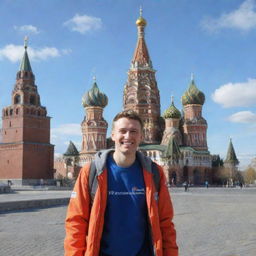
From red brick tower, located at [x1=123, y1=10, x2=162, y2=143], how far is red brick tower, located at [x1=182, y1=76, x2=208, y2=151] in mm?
4734

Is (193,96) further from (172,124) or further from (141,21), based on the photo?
(141,21)

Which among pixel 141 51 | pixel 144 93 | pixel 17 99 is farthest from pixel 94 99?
pixel 17 99

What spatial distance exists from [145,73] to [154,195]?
216ft

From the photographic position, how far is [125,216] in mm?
3379

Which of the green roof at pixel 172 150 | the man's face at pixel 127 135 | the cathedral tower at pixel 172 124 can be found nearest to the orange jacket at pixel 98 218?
the man's face at pixel 127 135

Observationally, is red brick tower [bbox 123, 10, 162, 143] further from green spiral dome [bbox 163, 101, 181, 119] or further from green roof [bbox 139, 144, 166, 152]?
green roof [bbox 139, 144, 166, 152]

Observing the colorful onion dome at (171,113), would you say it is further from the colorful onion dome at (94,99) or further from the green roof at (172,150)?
the colorful onion dome at (94,99)

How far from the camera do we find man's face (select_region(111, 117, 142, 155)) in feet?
11.6

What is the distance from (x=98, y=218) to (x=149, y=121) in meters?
63.4

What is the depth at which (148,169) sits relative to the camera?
11.7ft

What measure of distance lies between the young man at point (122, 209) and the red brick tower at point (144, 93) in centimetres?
6221

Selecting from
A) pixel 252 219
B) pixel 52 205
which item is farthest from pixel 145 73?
pixel 252 219

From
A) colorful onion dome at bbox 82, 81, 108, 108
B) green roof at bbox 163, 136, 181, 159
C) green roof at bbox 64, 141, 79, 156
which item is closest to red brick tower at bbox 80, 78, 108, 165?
colorful onion dome at bbox 82, 81, 108, 108

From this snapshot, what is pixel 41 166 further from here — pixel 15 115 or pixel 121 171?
pixel 121 171
